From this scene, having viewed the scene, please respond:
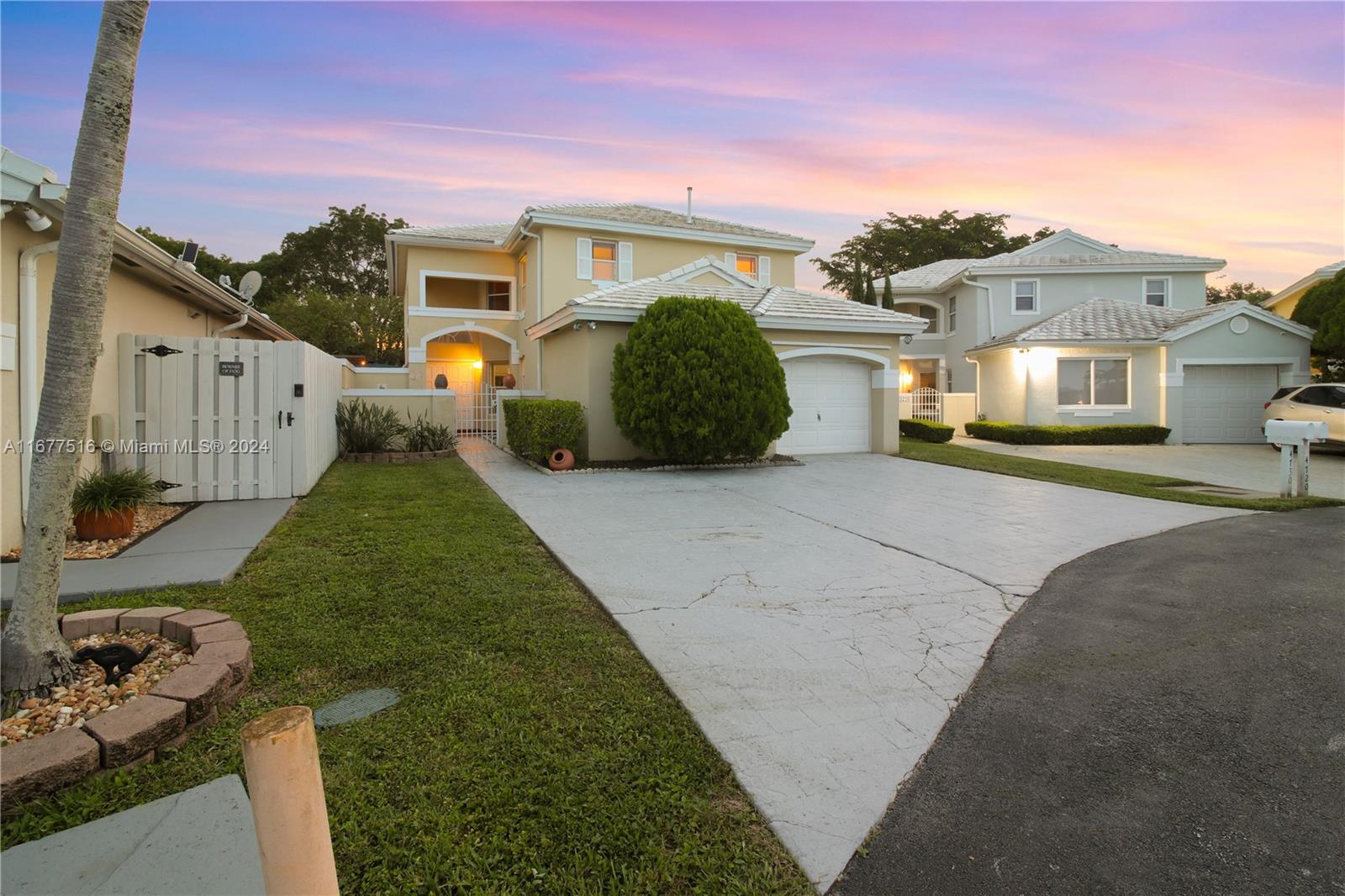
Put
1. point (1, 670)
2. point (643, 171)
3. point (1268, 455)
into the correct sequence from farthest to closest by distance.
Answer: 1. point (643, 171)
2. point (1268, 455)
3. point (1, 670)

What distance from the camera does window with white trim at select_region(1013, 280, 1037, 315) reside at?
24516mm

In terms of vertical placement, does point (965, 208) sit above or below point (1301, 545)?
above

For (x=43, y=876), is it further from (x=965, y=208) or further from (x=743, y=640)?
(x=965, y=208)

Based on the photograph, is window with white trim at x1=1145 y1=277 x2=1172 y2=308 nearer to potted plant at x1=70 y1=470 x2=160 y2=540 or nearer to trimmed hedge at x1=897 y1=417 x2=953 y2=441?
trimmed hedge at x1=897 y1=417 x2=953 y2=441

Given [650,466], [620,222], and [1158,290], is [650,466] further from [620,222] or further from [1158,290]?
[1158,290]

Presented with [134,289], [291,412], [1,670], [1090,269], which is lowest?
[1,670]

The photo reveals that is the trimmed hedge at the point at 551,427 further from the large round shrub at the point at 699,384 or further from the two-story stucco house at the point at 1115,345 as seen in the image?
the two-story stucco house at the point at 1115,345

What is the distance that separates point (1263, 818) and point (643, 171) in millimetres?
23961

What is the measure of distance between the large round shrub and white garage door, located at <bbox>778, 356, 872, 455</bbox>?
2619mm

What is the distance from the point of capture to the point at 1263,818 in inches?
95.7

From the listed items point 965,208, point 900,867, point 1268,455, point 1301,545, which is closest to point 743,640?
point 900,867

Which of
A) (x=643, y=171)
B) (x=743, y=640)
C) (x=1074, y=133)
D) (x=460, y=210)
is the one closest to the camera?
(x=743, y=640)

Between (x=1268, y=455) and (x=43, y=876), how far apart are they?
22.1 m

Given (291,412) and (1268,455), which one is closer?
(291,412)
